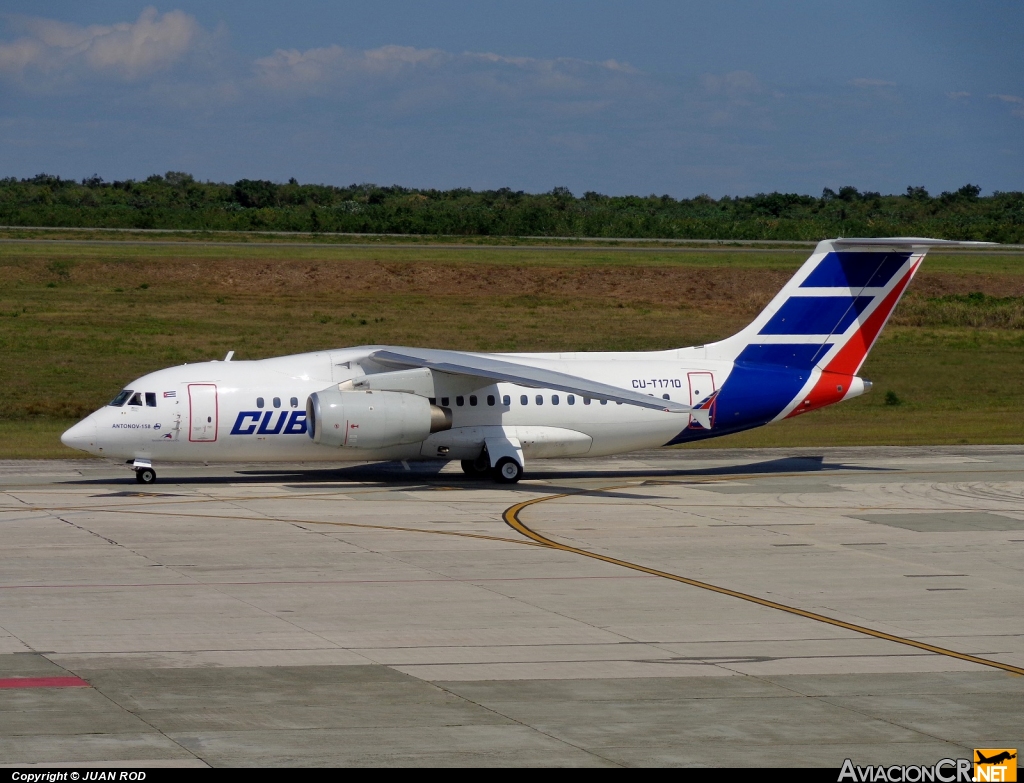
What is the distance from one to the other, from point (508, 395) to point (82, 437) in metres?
9.60

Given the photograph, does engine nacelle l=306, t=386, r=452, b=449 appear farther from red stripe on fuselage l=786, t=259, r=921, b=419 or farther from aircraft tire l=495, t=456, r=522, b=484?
red stripe on fuselage l=786, t=259, r=921, b=419

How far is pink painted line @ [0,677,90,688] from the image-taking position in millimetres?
14188

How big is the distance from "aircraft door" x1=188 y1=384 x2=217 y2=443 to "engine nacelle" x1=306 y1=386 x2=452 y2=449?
209cm

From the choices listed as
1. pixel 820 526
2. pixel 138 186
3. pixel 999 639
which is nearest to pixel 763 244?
pixel 138 186

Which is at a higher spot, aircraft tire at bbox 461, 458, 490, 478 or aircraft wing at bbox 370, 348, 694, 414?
aircraft wing at bbox 370, 348, 694, 414

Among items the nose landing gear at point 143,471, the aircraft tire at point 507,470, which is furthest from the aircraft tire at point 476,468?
the nose landing gear at point 143,471

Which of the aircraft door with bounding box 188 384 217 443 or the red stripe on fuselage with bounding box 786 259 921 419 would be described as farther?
the red stripe on fuselage with bounding box 786 259 921 419

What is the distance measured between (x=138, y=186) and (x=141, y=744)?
11330 centimetres

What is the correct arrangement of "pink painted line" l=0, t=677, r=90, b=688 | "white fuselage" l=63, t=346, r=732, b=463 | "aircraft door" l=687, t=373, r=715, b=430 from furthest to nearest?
"aircraft door" l=687, t=373, r=715, b=430
"white fuselage" l=63, t=346, r=732, b=463
"pink painted line" l=0, t=677, r=90, b=688

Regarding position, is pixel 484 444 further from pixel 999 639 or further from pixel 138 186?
pixel 138 186

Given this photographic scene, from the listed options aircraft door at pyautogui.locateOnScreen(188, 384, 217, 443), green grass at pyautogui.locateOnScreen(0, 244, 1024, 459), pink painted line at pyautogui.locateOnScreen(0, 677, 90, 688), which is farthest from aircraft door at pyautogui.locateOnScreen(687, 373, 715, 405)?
pink painted line at pyautogui.locateOnScreen(0, 677, 90, 688)

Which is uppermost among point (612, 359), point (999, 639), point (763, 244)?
point (763, 244)

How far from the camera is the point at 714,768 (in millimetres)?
11680

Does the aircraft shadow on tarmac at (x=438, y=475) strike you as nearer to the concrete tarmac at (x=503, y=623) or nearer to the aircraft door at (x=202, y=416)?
the concrete tarmac at (x=503, y=623)
